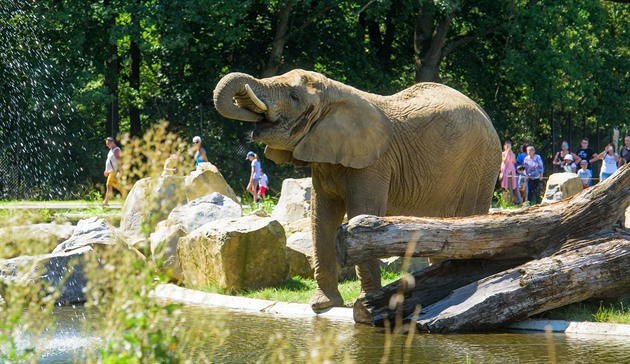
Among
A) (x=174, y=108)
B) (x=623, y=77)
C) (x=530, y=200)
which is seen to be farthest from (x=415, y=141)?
(x=623, y=77)

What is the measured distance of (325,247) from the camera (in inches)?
454

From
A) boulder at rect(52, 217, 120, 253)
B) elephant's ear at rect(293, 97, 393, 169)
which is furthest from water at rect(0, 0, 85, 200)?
elephant's ear at rect(293, 97, 393, 169)

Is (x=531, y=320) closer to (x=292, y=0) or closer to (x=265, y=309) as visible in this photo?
(x=265, y=309)

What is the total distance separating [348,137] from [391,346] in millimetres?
2554

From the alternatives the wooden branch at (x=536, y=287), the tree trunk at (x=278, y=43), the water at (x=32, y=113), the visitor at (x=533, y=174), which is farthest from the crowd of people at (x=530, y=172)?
the wooden branch at (x=536, y=287)

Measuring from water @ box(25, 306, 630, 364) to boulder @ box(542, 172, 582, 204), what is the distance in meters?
11.2

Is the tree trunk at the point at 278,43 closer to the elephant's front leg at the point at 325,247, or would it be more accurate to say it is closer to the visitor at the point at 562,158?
the visitor at the point at 562,158

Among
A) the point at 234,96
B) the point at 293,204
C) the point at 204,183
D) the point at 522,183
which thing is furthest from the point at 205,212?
the point at 522,183

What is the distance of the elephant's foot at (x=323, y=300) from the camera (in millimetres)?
11281

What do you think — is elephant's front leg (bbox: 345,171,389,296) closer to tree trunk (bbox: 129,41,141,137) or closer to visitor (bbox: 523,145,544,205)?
visitor (bbox: 523,145,544,205)

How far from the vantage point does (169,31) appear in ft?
91.0

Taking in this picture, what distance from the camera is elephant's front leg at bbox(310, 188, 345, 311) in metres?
11.4

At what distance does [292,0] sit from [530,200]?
826 centimetres

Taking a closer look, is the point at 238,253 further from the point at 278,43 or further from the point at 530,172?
→ the point at 278,43
